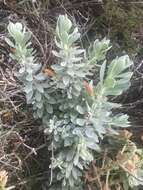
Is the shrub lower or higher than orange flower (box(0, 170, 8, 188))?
higher

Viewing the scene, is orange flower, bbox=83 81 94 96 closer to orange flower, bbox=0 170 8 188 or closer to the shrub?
the shrub

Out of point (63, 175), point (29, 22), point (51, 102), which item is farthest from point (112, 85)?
point (29, 22)

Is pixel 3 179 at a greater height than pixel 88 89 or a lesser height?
lesser

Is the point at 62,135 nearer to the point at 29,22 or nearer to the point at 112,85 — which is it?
the point at 112,85

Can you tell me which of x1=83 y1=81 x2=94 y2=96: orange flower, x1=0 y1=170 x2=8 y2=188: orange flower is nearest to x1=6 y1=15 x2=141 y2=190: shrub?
x1=83 y1=81 x2=94 y2=96: orange flower

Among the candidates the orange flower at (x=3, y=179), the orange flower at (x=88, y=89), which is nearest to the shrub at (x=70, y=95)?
the orange flower at (x=88, y=89)

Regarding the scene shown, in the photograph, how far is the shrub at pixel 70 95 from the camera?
1.14 m

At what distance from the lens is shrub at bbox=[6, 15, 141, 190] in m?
1.14

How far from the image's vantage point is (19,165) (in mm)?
1299

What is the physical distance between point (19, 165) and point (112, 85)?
1.14ft

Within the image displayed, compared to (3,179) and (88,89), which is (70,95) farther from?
(3,179)

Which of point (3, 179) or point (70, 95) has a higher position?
point (70, 95)

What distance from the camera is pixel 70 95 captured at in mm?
1185

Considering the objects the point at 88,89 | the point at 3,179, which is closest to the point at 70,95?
the point at 88,89
